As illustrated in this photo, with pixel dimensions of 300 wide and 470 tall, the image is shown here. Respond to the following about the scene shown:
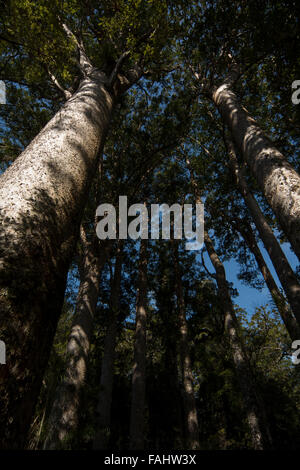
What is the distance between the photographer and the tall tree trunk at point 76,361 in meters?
4.13

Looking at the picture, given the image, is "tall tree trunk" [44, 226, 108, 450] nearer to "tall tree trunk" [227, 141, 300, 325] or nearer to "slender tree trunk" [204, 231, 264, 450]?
"tall tree trunk" [227, 141, 300, 325]

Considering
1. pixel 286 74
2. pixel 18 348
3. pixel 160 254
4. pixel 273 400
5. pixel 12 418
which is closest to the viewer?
pixel 12 418

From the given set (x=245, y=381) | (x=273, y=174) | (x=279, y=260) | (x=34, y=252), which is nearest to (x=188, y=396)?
(x=245, y=381)

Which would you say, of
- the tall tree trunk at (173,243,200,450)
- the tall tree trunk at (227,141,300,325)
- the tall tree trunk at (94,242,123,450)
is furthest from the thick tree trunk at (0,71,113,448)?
the tall tree trunk at (173,243,200,450)

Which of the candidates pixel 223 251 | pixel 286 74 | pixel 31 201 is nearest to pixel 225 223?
pixel 223 251

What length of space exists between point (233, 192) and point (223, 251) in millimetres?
3526

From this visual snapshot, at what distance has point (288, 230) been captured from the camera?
2.62 meters

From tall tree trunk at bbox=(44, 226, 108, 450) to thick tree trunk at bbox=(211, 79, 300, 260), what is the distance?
468cm

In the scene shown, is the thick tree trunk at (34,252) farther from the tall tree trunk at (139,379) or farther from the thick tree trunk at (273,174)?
the tall tree trunk at (139,379)

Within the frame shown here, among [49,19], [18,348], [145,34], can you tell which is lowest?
[18,348]

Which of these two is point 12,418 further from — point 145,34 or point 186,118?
point 186,118

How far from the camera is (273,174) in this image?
3008mm

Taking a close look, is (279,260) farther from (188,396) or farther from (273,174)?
(188,396)

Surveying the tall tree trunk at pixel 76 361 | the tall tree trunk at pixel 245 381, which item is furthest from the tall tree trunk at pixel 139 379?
the tall tree trunk at pixel 76 361
